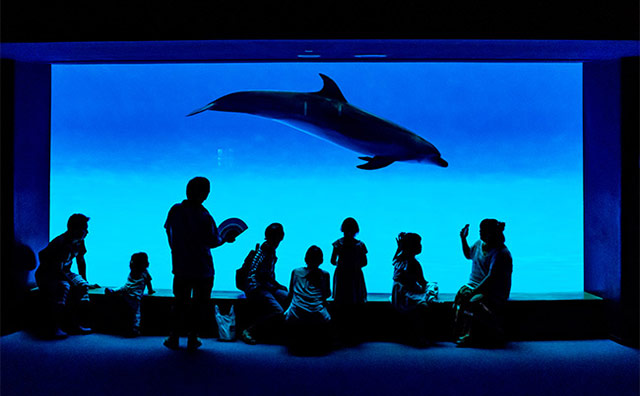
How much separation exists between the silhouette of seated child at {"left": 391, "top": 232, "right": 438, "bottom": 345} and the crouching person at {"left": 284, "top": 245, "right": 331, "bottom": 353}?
78 cm

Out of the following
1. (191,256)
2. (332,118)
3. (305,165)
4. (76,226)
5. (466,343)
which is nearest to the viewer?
(191,256)

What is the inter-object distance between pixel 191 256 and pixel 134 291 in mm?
1070

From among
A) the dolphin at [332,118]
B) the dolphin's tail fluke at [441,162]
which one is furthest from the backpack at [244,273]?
the dolphin's tail fluke at [441,162]

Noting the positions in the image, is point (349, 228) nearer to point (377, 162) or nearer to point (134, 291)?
point (377, 162)

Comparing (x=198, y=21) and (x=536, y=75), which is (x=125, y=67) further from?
(x=536, y=75)

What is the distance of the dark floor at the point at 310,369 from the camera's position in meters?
3.90

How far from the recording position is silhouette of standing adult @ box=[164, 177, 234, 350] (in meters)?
4.80

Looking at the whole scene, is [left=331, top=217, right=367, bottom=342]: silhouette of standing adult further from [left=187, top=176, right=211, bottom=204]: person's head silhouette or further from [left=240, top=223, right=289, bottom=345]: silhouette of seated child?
[left=187, top=176, right=211, bottom=204]: person's head silhouette

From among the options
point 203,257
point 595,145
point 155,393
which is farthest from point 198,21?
point 595,145

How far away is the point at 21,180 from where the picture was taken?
19.2 ft

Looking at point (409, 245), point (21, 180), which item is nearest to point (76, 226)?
point (21, 180)

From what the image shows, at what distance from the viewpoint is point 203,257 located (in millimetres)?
4840

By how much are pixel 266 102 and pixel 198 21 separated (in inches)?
50.7

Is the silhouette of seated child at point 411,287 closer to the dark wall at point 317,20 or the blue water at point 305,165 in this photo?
the blue water at point 305,165
